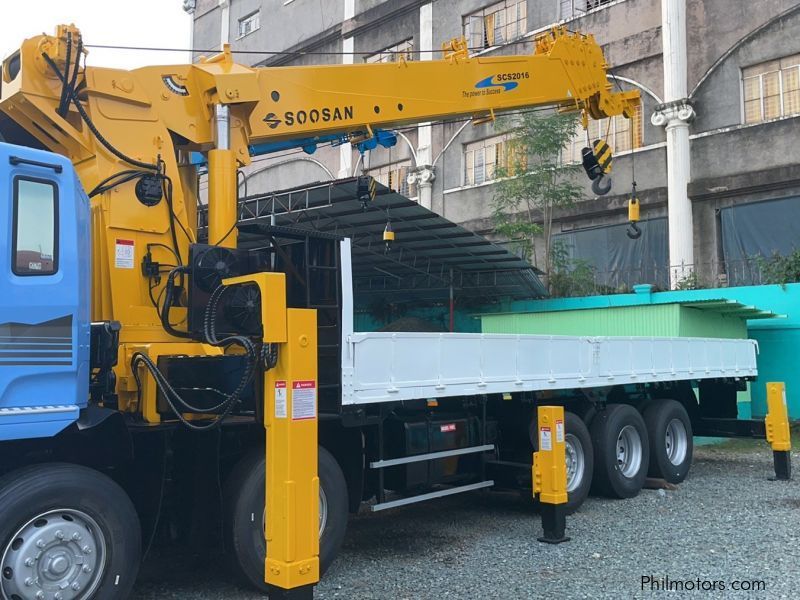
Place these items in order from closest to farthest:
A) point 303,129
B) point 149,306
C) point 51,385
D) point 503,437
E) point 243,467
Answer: point 51,385 → point 243,467 → point 149,306 → point 303,129 → point 503,437

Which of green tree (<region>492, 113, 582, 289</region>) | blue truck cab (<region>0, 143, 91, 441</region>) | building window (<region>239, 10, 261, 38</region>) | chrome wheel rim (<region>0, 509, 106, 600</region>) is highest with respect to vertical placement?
building window (<region>239, 10, 261, 38</region>)

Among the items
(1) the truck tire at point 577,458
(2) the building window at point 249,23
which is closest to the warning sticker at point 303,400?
(1) the truck tire at point 577,458

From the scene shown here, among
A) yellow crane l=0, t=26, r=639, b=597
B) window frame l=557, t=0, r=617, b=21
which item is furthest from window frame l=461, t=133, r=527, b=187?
yellow crane l=0, t=26, r=639, b=597

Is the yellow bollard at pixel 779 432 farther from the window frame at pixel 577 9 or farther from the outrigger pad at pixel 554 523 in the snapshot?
the window frame at pixel 577 9

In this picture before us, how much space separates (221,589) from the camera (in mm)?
5723

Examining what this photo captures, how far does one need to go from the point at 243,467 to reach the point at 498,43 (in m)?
21.5

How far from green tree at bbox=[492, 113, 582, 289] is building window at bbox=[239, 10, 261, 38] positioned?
1587 centimetres

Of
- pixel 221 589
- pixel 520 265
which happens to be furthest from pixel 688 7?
pixel 221 589

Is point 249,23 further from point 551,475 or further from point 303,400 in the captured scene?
point 303,400

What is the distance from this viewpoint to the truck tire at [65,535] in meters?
4.22

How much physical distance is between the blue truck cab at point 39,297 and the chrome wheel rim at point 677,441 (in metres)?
7.80

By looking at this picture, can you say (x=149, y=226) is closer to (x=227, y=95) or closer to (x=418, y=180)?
(x=227, y=95)

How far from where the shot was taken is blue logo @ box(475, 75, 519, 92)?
8.89 m

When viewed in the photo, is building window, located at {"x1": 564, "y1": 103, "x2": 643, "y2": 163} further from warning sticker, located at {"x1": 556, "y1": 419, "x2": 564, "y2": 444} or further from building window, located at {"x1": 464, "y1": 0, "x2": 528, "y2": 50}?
warning sticker, located at {"x1": 556, "y1": 419, "x2": 564, "y2": 444}
